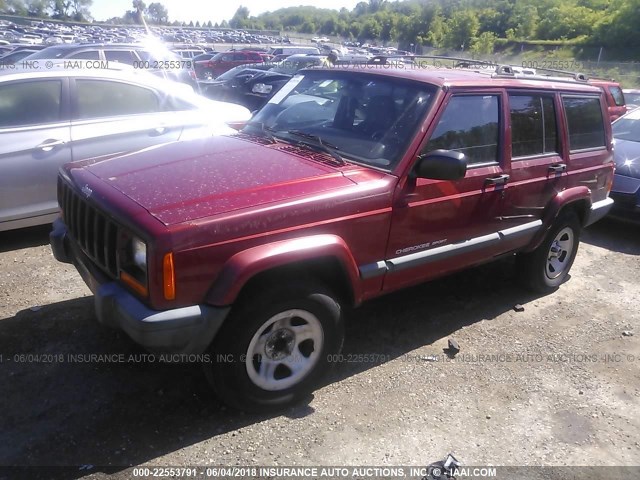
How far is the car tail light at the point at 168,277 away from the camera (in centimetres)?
258

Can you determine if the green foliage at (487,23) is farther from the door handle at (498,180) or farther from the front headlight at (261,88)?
the door handle at (498,180)

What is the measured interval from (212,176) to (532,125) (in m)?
2.62

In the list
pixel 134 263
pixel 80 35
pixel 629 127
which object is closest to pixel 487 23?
pixel 80 35

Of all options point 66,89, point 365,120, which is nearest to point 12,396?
point 365,120

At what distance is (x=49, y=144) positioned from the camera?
203 inches

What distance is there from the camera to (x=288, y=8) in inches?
7618

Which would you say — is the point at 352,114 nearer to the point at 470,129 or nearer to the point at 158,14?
the point at 470,129

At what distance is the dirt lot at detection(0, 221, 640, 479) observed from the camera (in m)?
2.94

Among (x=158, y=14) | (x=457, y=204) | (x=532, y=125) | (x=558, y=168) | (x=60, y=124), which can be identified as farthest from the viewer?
(x=158, y=14)

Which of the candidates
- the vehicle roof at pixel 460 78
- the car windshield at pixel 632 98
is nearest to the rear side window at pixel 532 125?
the vehicle roof at pixel 460 78

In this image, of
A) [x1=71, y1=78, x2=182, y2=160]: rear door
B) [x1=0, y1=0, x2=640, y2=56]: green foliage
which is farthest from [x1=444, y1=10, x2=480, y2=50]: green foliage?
[x1=71, y1=78, x2=182, y2=160]: rear door

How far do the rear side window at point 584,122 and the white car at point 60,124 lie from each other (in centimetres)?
386

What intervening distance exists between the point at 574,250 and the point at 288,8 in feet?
→ 675

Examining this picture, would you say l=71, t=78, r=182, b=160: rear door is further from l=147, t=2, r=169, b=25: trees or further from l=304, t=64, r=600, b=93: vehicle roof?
l=147, t=2, r=169, b=25: trees
